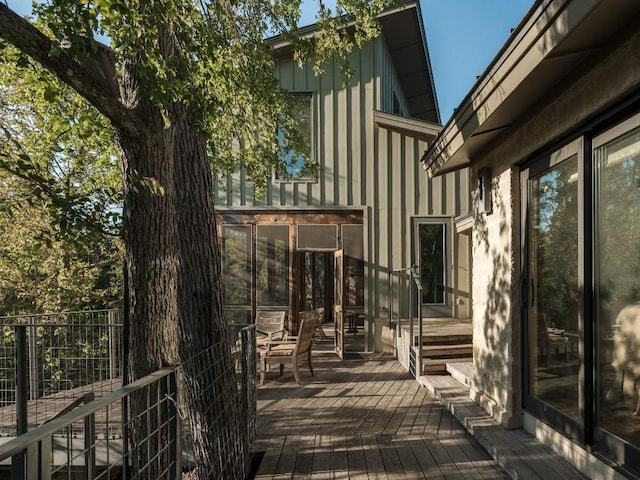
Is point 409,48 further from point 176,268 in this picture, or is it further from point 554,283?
point 176,268

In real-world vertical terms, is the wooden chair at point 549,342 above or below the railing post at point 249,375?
above

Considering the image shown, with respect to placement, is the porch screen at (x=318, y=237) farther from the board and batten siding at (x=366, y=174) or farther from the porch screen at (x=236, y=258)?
the porch screen at (x=236, y=258)

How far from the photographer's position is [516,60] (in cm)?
238

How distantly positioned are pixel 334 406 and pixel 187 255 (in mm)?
2631

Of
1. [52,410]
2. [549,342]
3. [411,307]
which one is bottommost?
[52,410]

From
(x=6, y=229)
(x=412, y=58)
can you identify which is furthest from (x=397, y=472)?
(x=6, y=229)

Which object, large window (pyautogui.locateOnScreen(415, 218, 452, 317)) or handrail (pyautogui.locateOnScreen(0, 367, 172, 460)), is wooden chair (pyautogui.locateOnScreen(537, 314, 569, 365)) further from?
large window (pyautogui.locateOnScreen(415, 218, 452, 317))

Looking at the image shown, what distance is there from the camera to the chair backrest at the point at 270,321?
8.01 metres

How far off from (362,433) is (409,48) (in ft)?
27.7

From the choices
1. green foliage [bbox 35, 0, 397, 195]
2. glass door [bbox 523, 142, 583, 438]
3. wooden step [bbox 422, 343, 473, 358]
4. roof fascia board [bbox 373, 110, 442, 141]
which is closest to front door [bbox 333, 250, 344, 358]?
wooden step [bbox 422, 343, 473, 358]

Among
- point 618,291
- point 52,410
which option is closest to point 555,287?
point 618,291

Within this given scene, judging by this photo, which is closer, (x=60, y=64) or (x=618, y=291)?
(x=60, y=64)

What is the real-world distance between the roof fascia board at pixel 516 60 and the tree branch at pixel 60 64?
2136mm

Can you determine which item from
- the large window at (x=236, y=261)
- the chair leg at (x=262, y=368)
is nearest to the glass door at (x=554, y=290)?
the chair leg at (x=262, y=368)
